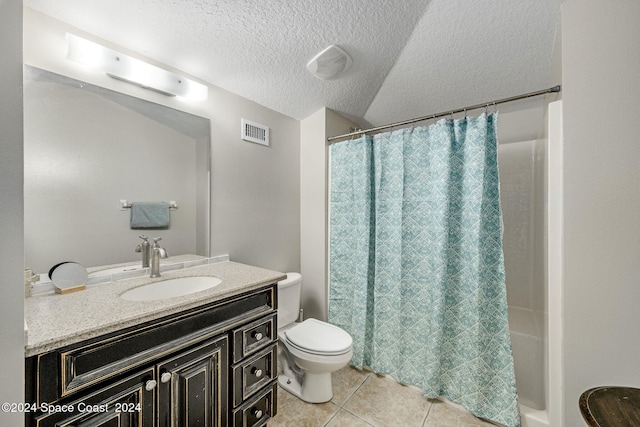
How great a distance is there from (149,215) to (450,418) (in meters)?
2.15

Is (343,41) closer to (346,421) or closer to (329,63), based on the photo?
(329,63)

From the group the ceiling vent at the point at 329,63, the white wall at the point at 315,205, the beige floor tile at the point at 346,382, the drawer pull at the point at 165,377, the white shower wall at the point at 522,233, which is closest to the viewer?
the drawer pull at the point at 165,377

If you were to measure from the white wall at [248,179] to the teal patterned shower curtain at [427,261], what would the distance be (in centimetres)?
41

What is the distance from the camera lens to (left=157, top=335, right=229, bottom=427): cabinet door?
904mm

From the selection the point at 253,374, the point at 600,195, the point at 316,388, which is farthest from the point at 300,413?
the point at 600,195

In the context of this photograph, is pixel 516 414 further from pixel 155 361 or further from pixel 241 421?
pixel 155 361

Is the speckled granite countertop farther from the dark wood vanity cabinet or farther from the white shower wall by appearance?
the white shower wall

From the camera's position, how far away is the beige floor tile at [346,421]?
141 centimetres

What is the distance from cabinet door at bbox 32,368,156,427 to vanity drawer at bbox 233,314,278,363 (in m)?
0.34

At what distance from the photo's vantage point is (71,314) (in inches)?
32.8

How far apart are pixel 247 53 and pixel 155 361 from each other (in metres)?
1.64

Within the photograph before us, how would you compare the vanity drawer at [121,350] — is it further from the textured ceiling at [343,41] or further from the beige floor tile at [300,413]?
the textured ceiling at [343,41]

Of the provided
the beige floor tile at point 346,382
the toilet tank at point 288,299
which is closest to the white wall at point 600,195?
the beige floor tile at point 346,382

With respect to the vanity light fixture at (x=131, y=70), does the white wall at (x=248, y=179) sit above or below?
below
